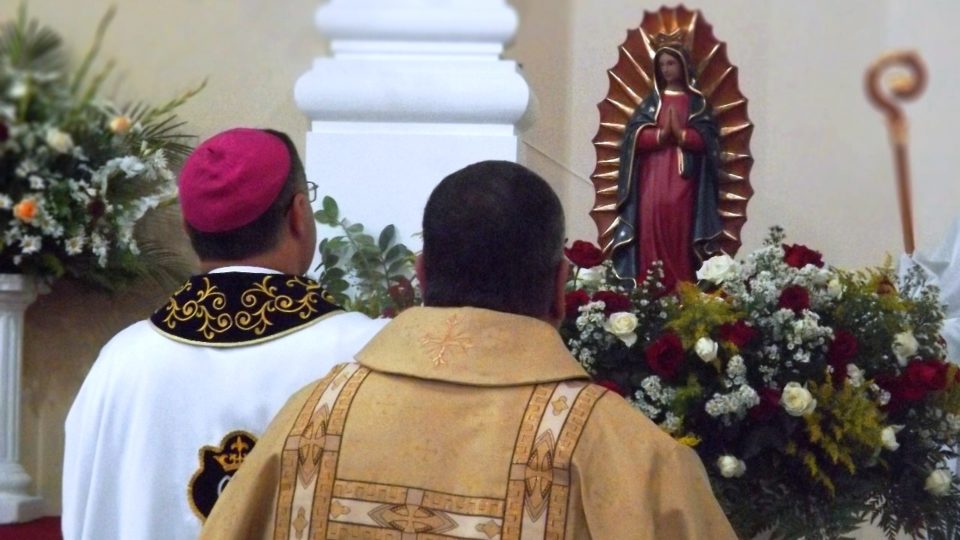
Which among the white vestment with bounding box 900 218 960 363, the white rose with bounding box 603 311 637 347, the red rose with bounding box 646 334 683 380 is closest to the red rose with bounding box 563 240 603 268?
the white rose with bounding box 603 311 637 347

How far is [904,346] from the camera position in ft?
8.59

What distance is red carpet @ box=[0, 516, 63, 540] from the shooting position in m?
2.36

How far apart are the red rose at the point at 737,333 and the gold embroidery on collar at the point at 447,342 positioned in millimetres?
937

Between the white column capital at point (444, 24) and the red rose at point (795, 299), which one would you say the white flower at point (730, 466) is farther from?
the white column capital at point (444, 24)

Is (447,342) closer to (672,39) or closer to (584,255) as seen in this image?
(584,255)

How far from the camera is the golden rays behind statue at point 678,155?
16.5 feet

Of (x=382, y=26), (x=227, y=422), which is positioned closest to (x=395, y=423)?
(x=227, y=422)

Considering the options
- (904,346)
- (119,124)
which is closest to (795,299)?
(904,346)

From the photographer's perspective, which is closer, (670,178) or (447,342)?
(447,342)

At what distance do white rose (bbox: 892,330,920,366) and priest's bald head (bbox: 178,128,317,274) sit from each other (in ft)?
3.80

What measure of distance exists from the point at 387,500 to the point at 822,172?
9.98 feet

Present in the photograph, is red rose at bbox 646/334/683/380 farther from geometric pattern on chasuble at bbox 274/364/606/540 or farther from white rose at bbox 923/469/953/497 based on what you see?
geometric pattern on chasuble at bbox 274/364/606/540

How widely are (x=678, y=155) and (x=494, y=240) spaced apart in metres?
3.46

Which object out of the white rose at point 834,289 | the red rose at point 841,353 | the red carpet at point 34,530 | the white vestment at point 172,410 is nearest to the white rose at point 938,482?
the red rose at point 841,353
